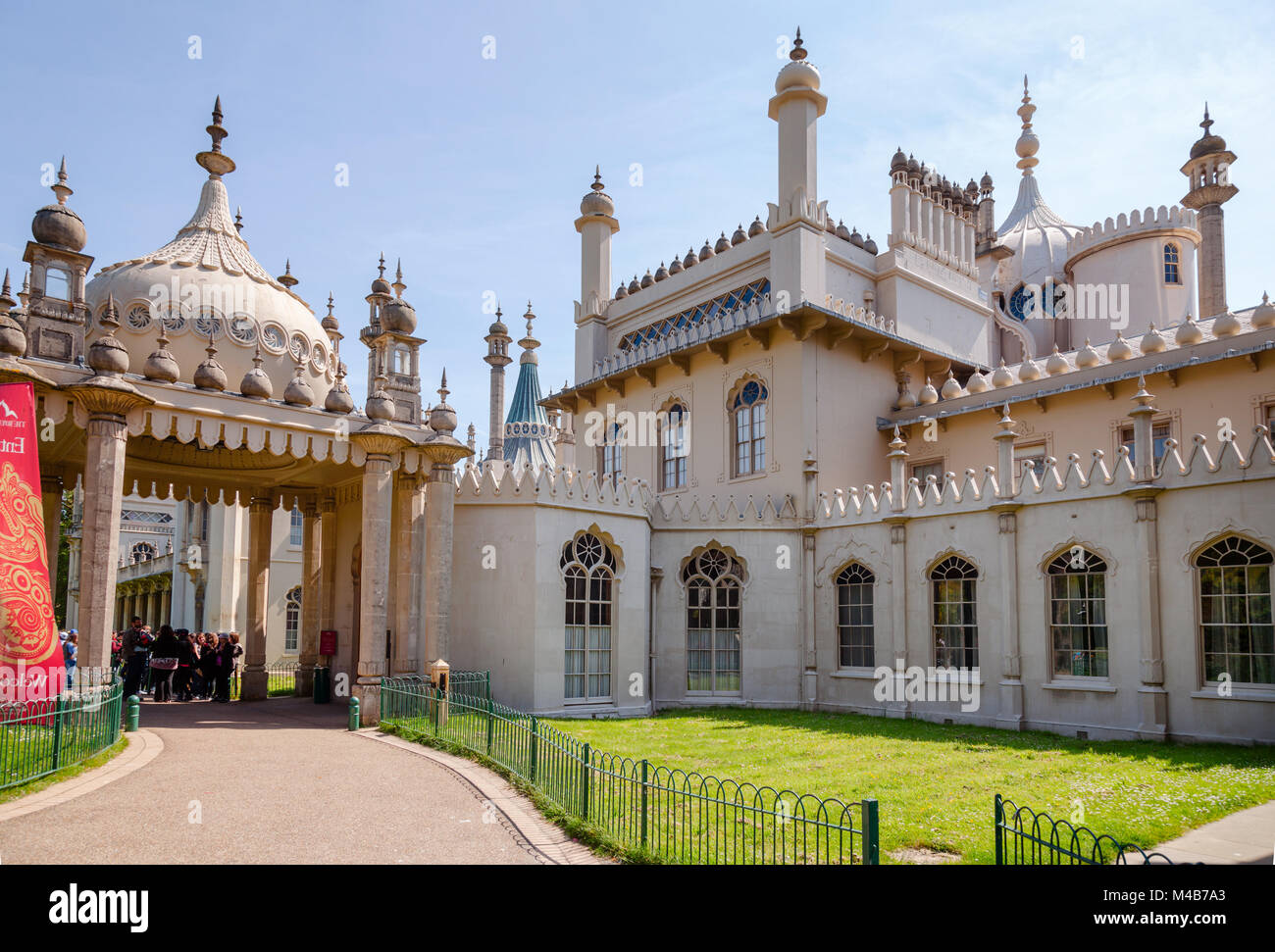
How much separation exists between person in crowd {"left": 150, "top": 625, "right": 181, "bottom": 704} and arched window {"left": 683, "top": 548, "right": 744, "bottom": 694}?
12998 mm

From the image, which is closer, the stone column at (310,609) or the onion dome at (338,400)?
the onion dome at (338,400)

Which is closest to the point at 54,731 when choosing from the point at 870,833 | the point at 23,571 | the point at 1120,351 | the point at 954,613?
the point at 23,571

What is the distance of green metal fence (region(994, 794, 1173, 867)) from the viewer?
5793 mm

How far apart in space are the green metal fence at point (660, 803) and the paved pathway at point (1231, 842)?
3.06 metres

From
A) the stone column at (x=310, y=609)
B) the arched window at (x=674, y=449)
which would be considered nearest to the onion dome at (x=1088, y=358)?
the arched window at (x=674, y=449)

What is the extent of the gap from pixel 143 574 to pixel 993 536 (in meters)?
44.7

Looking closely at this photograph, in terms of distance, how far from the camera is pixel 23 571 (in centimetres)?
1208

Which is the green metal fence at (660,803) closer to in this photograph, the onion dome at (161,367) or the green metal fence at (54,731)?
the green metal fence at (54,731)

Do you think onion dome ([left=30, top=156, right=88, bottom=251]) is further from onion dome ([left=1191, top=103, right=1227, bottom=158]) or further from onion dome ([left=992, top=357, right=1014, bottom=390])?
onion dome ([left=1191, top=103, right=1227, bottom=158])

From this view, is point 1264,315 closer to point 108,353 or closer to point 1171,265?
point 1171,265

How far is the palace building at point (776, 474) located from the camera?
1503cm

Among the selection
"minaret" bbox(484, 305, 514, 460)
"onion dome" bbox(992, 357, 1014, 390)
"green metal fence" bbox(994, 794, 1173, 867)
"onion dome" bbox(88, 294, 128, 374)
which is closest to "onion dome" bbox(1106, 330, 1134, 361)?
"onion dome" bbox(992, 357, 1014, 390)

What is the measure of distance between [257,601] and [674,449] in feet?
41.3
